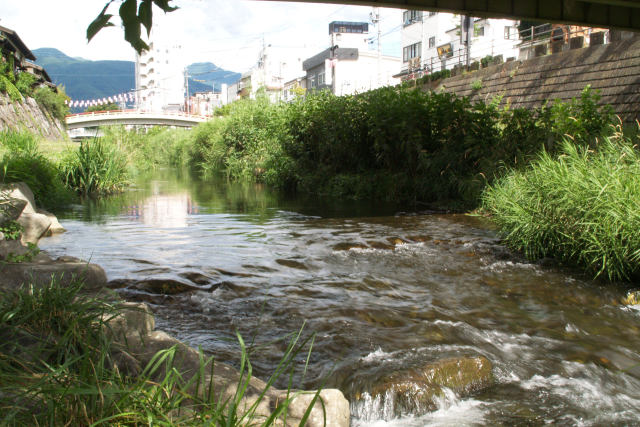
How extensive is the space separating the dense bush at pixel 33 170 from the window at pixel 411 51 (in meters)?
47.5

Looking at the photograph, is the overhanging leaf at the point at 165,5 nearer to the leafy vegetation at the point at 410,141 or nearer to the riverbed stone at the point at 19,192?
the riverbed stone at the point at 19,192

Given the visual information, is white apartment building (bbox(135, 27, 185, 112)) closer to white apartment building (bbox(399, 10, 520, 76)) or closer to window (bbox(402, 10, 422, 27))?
window (bbox(402, 10, 422, 27))

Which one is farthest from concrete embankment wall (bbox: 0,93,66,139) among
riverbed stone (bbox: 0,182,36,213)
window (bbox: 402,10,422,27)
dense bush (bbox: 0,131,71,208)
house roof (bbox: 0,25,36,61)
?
window (bbox: 402,10,422,27)

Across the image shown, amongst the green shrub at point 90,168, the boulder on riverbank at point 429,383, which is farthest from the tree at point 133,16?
the green shrub at point 90,168

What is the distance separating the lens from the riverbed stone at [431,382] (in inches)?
125

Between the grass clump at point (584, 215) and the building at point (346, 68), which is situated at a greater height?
the building at point (346, 68)

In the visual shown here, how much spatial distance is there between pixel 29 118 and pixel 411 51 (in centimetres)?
3804

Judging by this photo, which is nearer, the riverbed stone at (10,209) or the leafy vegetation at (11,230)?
the riverbed stone at (10,209)

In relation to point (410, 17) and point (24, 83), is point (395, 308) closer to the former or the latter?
point (24, 83)

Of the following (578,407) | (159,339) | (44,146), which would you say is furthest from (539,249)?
(44,146)

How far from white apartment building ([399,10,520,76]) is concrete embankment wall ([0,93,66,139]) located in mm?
28209

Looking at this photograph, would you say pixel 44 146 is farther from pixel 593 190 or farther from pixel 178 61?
pixel 178 61

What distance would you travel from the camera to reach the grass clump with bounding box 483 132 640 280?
566 cm

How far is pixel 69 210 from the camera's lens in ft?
41.2
